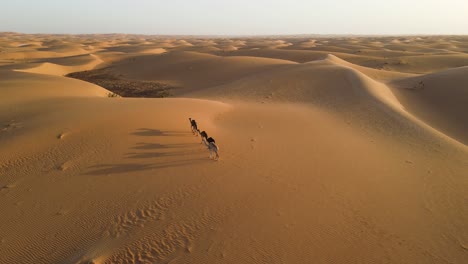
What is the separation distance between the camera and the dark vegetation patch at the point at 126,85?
78.8 feet

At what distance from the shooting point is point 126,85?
27688 mm

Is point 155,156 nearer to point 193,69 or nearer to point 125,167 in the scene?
point 125,167

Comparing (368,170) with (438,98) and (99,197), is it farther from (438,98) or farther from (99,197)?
(438,98)

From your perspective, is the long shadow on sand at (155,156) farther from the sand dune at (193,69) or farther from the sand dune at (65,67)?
the sand dune at (65,67)

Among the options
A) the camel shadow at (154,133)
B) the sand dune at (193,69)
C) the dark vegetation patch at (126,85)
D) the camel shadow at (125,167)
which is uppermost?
the camel shadow at (154,133)

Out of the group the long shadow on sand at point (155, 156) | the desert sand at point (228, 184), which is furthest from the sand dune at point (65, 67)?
the long shadow on sand at point (155, 156)

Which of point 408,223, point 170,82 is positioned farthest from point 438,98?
point 170,82

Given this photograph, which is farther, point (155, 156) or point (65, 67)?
point (65, 67)

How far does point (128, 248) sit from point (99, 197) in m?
1.80

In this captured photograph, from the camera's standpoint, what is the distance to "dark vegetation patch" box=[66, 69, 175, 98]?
24031mm

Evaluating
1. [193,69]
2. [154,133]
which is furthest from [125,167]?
[193,69]

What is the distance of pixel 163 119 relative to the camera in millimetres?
10797

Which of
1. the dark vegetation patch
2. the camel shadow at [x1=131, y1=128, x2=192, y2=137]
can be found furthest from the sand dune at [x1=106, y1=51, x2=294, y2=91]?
the camel shadow at [x1=131, y1=128, x2=192, y2=137]

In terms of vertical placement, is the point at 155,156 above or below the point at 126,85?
above
